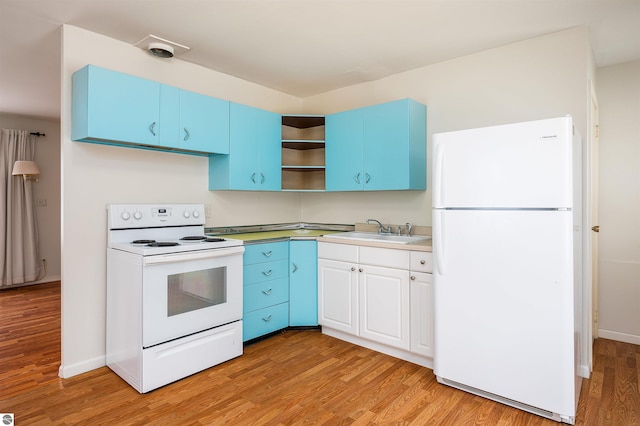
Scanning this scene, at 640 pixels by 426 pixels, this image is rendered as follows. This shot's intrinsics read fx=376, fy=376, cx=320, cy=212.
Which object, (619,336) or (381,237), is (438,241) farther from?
(619,336)

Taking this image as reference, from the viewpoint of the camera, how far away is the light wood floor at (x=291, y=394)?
6.90 feet

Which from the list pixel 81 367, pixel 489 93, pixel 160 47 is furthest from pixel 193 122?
pixel 489 93

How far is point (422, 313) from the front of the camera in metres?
2.72

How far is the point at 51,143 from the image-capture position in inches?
220

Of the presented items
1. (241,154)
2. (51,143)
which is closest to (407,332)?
(241,154)

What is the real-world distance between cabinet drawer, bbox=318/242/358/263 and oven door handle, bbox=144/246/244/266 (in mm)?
786

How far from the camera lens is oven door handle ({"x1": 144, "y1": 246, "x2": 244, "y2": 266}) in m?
2.39

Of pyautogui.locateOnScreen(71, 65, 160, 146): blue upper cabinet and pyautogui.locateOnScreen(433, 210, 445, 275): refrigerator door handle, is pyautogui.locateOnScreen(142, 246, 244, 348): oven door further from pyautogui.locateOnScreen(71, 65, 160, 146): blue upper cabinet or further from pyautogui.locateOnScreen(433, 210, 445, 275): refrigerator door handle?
pyautogui.locateOnScreen(433, 210, 445, 275): refrigerator door handle

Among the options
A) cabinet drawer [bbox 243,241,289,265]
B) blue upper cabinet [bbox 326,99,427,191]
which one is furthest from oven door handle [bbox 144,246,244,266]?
blue upper cabinet [bbox 326,99,427,191]

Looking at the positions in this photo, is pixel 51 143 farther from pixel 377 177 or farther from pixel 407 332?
pixel 407 332

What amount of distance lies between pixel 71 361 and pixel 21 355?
728 millimetres

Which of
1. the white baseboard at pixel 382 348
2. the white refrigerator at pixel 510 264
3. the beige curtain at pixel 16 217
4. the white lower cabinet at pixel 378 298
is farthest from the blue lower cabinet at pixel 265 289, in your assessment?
the beige curtain at pixel 16 217

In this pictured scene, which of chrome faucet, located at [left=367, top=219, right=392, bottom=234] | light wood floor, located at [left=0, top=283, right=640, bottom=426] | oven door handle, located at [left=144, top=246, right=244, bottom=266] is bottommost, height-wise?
light wood floor, located at [left=0, top=283, right=640, bottom=426]

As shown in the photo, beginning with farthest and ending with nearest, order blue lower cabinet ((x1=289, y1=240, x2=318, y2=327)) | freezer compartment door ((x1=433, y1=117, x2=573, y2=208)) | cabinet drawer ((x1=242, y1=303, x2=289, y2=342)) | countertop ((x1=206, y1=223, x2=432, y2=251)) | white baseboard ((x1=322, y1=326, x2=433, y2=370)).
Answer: blue lower cabinet ((x1=289, y1=240, x2=318, y2=327)), cabinet drawer ((x1=242, y1=303, x2=289, y2=342)), countertop ((x1=206, y1=223, x2=432, y2=251)), white baseboard ((x1=322, y1=326, x2=433, y2=370)), freezer compartment door ((x1=433, y1=117, x2=573, y2=208))
